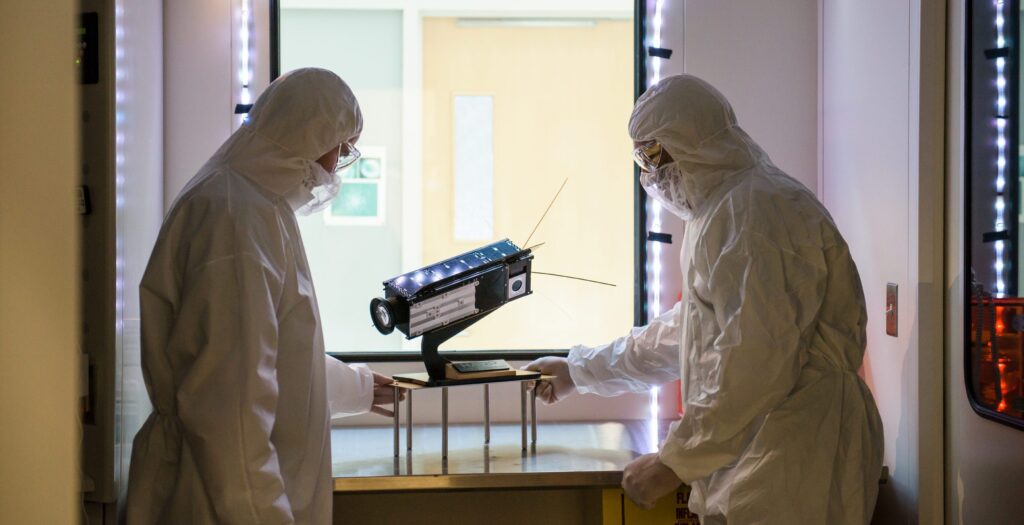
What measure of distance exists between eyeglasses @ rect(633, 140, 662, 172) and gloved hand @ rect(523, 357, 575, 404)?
2.06 ft

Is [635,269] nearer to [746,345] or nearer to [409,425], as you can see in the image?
[409,425]

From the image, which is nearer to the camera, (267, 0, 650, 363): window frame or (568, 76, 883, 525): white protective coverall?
(568, 76, 883, 525): white protective coverall

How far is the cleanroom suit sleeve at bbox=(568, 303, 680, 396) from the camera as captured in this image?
236 cm

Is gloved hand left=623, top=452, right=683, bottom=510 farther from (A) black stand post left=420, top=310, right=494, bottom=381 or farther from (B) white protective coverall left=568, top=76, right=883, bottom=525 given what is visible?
(A) black stand post left=420, top=310, right=494, bottom=381

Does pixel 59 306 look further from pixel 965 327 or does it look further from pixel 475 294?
pixel 965 327

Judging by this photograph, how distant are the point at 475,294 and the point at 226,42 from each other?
1.12 meters

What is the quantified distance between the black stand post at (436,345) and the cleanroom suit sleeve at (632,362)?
0.36 meters

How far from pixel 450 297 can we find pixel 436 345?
147 mm

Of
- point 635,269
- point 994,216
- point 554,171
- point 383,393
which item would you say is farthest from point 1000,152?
point 383,393

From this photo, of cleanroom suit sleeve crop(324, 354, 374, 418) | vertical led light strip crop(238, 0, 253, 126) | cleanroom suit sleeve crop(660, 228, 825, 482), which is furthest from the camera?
vertical led light strip crop(238, 0, 253, 126)

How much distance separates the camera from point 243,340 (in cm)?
161

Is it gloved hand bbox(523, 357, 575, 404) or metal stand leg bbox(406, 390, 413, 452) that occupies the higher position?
gloved hand bbox(523, 357, 575, 404)

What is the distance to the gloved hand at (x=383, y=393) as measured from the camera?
2309 millimetres

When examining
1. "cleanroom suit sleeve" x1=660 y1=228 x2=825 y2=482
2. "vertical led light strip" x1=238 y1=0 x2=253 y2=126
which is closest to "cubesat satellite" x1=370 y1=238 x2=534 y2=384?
"cleanroom suit sleeve" x1=660 y1=228 x2=825 y2=482
